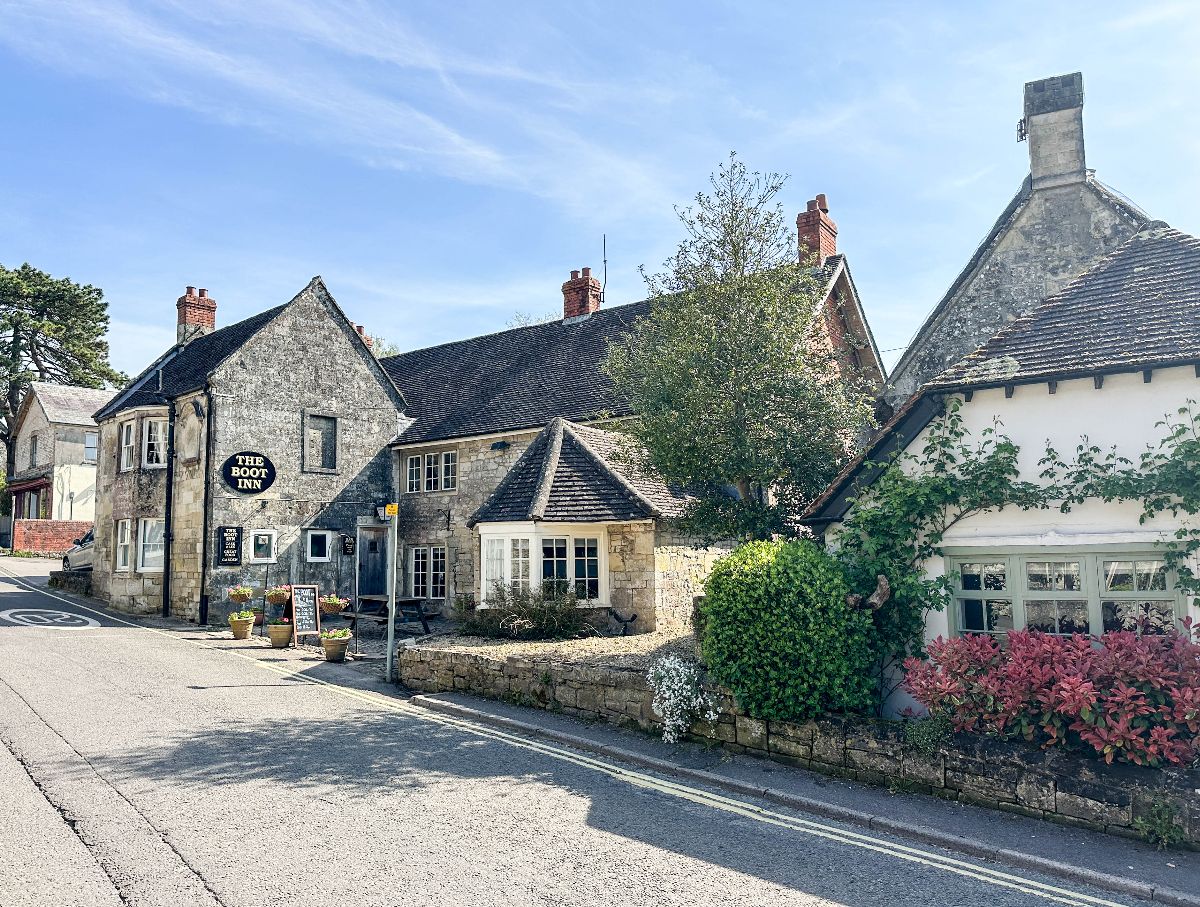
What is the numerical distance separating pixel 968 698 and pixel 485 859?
4989 millimetres

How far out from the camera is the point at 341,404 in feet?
82.9

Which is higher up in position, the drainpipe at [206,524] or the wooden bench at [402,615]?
the drainpipe at [206,524]

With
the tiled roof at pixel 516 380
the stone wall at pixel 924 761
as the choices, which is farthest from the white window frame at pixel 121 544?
the stone wall at pixel 924 761

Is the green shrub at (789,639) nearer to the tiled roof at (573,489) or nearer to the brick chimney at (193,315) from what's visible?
the tiled roof at (573,489)

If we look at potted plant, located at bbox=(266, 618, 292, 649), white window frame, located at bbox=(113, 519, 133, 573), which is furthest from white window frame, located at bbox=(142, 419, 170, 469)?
potted plant, located at bbox=(266, 618, 292, 649)

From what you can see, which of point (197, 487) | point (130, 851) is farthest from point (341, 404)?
point (130, 851)

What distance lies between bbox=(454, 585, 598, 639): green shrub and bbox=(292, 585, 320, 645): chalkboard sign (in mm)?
4519

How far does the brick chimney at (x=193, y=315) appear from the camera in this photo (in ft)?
92.4

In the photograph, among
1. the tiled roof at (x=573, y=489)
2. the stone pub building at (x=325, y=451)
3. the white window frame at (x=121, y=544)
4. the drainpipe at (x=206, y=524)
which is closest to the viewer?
the tiled roof at (x=573, y=489)

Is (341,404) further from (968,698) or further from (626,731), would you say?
(968,698)

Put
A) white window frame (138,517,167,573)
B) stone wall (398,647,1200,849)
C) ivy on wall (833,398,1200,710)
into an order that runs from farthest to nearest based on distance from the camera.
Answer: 1. white window frame (138,517,167,573)
2. ivy on wall (833,398,1200,710)
3. stone wall (398,647,1200,849)

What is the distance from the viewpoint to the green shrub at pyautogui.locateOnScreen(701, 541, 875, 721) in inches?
368

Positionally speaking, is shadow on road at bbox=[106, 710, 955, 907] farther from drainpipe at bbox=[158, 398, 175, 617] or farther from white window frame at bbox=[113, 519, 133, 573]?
white window frame at bbox=[113, 519, 133, 573]

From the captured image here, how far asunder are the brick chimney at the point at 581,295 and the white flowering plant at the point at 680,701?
19.1 m
